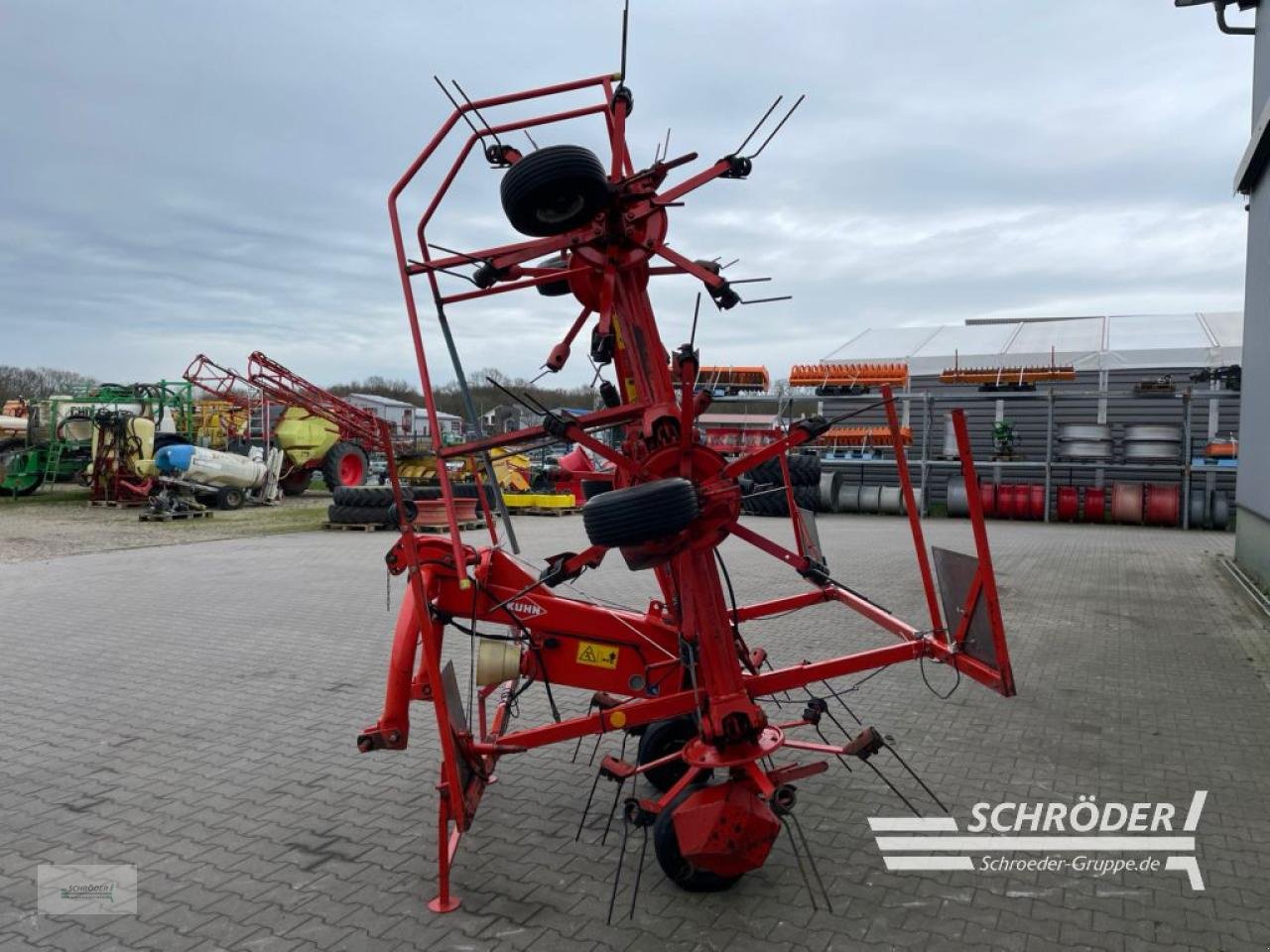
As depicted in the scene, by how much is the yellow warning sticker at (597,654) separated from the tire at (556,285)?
5.36 ft

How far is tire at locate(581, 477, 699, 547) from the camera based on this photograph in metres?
3.10

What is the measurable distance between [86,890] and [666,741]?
249cm

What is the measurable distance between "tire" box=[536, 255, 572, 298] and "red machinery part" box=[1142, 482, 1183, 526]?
18440mm

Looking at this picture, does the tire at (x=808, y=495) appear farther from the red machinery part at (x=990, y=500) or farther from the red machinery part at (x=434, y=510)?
the red machinery part at (x=434, y=510)

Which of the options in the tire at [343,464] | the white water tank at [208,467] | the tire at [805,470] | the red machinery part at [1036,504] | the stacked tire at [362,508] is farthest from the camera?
the tire at [343,464]

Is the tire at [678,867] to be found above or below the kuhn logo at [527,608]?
below

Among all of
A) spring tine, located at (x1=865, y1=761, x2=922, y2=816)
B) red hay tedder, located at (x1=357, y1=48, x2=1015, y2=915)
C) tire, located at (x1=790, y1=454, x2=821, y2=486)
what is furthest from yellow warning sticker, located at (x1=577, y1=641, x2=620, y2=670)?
tire, located at (x1=790, y1=454, x2=821, y2=486)

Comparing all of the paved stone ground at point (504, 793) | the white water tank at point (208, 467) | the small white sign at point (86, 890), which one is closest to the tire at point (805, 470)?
the paved stone ground at point (504, 793)

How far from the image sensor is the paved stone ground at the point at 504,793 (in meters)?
3.15

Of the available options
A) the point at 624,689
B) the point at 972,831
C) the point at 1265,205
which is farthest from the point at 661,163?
the point at 1265,205

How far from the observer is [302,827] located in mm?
4004

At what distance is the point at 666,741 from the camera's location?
4.48 metres

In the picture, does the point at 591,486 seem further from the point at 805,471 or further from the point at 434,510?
the point at 805,471

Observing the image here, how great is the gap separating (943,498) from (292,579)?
16.9m
